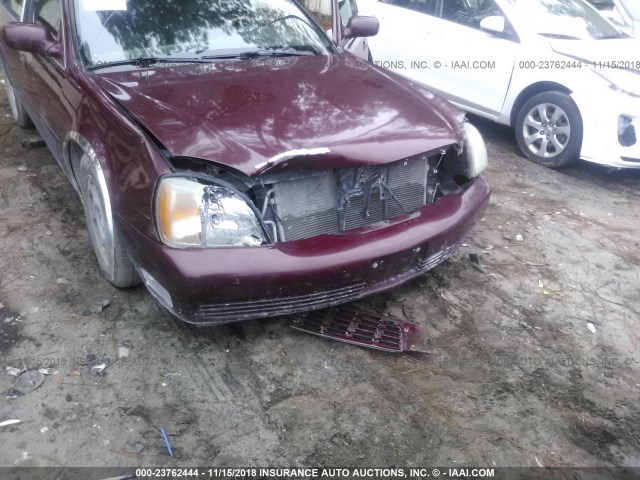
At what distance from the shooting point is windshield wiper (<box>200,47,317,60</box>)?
3.58 metres

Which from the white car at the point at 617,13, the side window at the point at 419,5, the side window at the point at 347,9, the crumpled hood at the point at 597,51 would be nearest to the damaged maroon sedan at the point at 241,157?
the crumpled hood at the point at 597,51

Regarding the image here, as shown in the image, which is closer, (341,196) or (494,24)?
(341,196)

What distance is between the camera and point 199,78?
3293mm

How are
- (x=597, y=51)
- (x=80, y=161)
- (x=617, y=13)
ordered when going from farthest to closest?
(x=617, y=13) → (x=597, y=51) → (x=80, y=161)

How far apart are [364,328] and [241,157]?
45.9 inches

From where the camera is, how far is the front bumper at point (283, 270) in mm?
2635

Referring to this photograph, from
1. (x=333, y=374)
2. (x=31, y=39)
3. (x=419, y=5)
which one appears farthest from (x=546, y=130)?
(x=31, y=39)

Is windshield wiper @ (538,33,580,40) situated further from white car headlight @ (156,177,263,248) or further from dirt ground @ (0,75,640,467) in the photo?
white car headlight @ (156,177,263,248)

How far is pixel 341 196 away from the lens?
3010 millimetres

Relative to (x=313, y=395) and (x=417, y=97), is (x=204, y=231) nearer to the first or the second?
(x=313, y=395)

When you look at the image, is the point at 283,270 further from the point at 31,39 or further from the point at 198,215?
the point at 31,39

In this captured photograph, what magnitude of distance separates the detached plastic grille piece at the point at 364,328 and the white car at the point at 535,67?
2.95 m

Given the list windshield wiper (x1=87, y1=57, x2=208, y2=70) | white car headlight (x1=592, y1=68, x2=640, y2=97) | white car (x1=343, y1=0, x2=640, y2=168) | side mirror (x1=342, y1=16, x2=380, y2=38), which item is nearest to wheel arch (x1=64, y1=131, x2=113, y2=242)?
windshield wiper (x1=87, y1=57, x2=208, y2=70)

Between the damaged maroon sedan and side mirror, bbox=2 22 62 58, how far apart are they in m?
0.01
